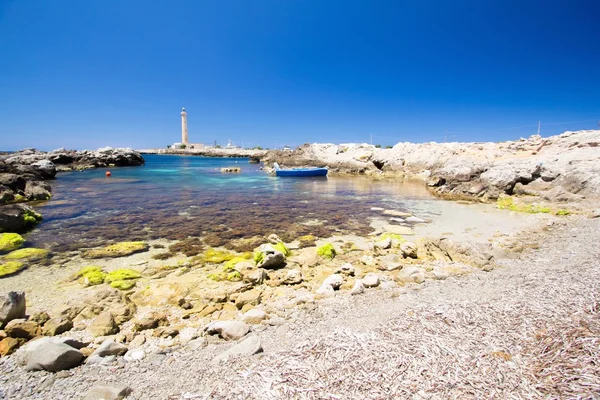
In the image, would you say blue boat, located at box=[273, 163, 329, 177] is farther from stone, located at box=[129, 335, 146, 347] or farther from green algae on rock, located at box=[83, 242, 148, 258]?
stone, located at box=[129, 335, 146, 347]

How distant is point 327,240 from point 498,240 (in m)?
6.30

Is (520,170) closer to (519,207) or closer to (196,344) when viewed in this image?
(519,207)

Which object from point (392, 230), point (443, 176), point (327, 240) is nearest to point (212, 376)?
point (327, 240)

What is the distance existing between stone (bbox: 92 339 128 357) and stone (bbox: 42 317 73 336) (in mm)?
1407

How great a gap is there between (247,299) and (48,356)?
3108 millimetres

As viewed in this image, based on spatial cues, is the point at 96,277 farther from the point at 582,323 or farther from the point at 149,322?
the point at 582,323

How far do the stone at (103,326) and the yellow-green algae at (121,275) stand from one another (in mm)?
2402

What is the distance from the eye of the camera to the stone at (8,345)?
13.0 ft

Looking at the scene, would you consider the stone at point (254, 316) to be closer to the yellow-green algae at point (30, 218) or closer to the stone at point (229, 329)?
the stone at point (229, 329)

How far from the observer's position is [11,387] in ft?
10.8

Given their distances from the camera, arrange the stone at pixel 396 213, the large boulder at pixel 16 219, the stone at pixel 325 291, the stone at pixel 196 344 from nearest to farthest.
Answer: the stone at pixel 196 344 → the stone at pixel 325 291 → the large boulder at pixel 16 219 → the stone at pixel 396 213

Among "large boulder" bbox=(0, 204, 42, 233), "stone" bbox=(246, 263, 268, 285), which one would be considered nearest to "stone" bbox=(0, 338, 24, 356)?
"stone" bbox=(246, 263, 268, 285)

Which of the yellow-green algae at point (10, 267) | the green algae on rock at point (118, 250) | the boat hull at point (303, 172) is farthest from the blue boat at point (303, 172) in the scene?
the yellow-green algae at point (10, 267)

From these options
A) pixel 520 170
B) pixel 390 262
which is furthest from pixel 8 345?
Answer: pixel 520 170
